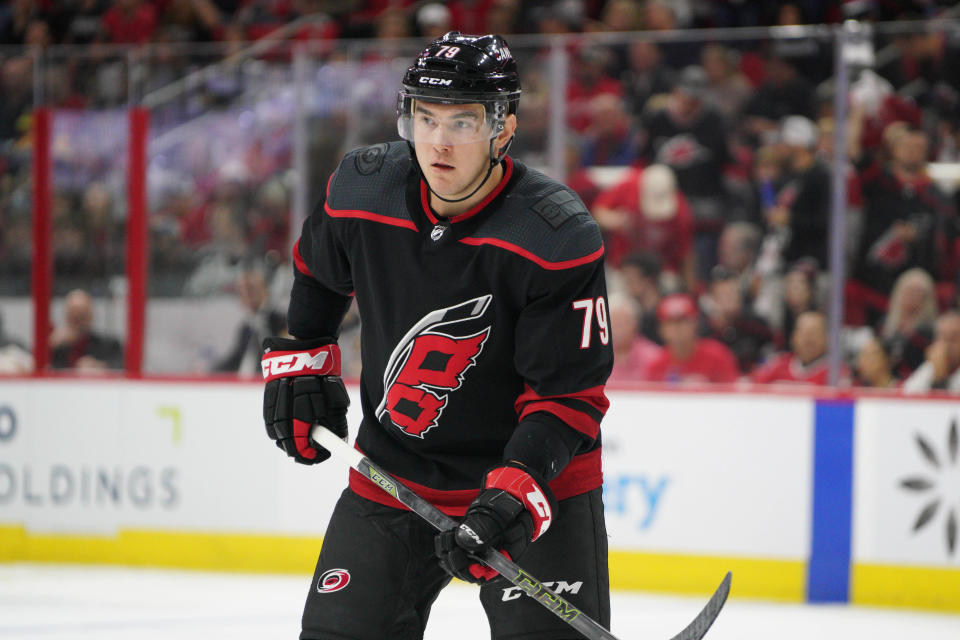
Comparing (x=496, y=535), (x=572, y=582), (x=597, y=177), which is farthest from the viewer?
(x=597, y=177)

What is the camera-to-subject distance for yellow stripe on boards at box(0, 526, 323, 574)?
15.7ft

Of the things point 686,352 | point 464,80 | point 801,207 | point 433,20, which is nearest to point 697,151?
point 801,207

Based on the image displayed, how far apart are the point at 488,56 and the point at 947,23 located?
9.69 ft

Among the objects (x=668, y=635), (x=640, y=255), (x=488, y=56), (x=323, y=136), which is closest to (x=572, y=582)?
(x=488, y=56)

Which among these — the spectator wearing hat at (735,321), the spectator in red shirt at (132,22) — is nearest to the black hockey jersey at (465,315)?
the spectator wearing hat at (735,321)

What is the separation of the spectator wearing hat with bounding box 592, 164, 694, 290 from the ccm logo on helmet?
2.55 metres

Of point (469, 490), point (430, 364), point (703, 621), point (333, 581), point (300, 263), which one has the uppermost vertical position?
point (300, 263)

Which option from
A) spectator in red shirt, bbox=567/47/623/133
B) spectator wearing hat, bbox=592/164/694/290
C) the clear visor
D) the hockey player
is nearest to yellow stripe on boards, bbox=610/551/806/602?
spectator wearing hat, bbox=592/164/694/290

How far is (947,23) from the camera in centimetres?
446

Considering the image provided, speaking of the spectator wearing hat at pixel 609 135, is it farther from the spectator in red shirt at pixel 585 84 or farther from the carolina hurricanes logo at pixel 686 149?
the carolina hurricanes logo at pixel 686 149

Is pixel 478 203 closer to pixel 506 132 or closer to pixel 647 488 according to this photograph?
pixel 506 132

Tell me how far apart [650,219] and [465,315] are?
2.75 metres

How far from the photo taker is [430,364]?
2.09 meters

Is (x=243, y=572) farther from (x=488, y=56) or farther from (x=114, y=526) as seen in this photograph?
(x=488, y=56)
